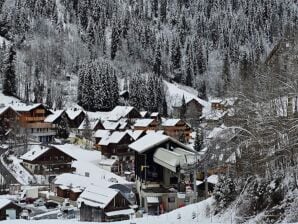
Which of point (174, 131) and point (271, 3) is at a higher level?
point (271, 3)

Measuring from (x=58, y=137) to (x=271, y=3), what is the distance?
112 m

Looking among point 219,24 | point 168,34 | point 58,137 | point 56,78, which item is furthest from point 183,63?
point 58,137

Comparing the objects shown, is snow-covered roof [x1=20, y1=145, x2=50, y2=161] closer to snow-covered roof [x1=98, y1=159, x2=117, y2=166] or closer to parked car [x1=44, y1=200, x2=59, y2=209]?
snow-covered roof [x1=98, y1=159, x2=117, y2=166]

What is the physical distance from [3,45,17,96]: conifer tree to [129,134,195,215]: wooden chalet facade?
5768cm

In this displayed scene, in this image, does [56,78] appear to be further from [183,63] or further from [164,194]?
[164,194]

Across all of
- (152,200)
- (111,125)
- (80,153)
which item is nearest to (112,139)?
(80,153)

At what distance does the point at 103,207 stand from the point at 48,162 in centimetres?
1994

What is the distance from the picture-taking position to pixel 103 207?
953 inches

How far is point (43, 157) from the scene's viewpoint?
42531 millimetres

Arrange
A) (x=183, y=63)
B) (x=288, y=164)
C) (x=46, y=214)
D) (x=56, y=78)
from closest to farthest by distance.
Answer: (x=288, y=164) → (x=46, y=214) → (x=56, y=78) → (x=183, y=63)

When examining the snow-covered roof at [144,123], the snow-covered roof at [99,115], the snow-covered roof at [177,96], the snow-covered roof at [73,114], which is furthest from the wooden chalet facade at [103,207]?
the snow-covered roof at [177,96]

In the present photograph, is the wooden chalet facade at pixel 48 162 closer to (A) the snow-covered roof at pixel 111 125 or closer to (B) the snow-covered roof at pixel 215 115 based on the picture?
(A) the snow-covered roof at pixel 111 125

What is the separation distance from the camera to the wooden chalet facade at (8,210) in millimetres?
25859

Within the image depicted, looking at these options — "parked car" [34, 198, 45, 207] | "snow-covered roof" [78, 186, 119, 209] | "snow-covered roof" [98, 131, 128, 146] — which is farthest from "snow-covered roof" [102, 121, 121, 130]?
"snow-covered roof" [78, 186, 119, 209]
